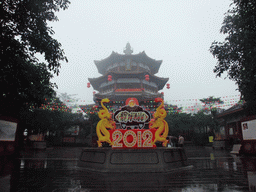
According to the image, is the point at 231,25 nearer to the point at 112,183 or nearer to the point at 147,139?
the point at 147,139

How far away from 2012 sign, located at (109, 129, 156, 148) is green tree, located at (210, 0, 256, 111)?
561 cm

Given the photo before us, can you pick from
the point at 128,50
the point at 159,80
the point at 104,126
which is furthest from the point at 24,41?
the point at 128,50

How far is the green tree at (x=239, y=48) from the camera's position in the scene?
800 centimetres

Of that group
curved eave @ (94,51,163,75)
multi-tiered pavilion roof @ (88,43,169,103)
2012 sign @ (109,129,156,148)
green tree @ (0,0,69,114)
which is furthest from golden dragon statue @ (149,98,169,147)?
curved eave @ (94,51,163,75)

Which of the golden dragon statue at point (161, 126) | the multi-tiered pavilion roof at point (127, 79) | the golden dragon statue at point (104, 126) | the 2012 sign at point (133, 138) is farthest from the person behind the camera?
the multi-tiered pavilion roof at point (127, 79)

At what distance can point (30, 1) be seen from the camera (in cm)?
561

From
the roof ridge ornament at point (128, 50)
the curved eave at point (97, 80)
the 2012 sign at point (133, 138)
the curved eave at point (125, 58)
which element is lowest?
the 2012 sign at point (133, 138)

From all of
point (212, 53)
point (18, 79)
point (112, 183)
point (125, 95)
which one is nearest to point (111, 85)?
point (125, 95)

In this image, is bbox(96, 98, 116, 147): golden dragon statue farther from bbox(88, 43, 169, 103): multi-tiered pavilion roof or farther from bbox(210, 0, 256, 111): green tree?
bbox(88, 43, 169, 103): multi-tiered pavilion roof

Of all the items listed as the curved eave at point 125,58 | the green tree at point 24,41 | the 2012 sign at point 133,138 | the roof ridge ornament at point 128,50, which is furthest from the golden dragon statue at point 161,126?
the roof ridge ornament at point 128,50

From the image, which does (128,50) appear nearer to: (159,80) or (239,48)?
(159,80)

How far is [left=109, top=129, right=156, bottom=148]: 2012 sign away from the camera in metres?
6.88

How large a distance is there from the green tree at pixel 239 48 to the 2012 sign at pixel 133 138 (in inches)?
221

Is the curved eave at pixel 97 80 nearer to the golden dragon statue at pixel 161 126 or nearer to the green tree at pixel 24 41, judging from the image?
the green tree at pixel 24 41
